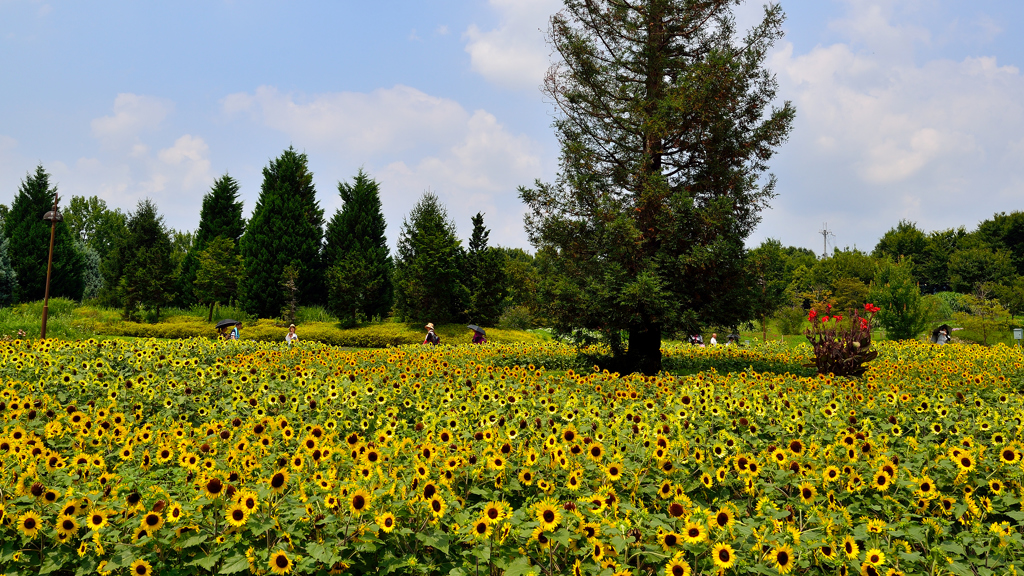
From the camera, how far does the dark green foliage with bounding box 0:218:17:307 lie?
96.8 feet

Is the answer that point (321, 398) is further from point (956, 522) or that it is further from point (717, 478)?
point (956, 522)

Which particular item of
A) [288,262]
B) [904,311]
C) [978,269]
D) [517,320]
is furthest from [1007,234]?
[288,262]

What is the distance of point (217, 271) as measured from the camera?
2620cm

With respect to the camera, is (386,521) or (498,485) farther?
(498,485)

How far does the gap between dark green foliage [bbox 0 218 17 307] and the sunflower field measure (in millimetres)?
31606

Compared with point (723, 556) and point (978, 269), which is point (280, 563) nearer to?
point (723, 556)

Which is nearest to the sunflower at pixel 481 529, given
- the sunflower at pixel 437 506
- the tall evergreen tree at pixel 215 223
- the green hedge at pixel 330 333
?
the sunflower at pixel 437 506

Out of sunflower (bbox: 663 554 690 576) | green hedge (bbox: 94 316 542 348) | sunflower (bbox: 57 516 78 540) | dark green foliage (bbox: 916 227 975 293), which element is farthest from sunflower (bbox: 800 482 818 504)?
dark green foliage (bbox: 916 227 975 293)

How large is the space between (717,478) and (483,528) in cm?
148

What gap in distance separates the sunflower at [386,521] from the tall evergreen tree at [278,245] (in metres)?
26.4

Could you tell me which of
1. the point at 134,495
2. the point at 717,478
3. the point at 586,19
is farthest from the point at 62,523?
the point at 586,19

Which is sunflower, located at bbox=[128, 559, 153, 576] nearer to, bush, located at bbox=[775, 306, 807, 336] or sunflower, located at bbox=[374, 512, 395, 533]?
sunflower, located at bbox=[374, 512, 395, 533]

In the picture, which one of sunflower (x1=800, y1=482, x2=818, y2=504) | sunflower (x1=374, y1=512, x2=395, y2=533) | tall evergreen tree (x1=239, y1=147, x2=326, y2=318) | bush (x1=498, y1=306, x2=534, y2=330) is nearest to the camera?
sunflower (x1=374, y1=512, x2=395, y2=533)

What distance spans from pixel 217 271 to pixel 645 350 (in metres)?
21.9
